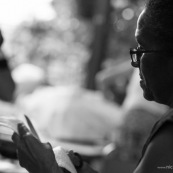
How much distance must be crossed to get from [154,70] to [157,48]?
0.08 m

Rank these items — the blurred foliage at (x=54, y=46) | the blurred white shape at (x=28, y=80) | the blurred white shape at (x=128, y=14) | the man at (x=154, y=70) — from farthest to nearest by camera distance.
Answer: the blurred foliage at (x=54, y=46) → the blurred white shape at (x=128, y=14) → the blurred white shape at (x=28, y=80) → the man at (x=154, y=70)

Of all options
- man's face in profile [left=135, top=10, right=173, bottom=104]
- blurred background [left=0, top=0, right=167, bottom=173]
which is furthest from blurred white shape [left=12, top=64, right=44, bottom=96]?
man's face in profile [left=135, top=10, right=173, bottom=104]

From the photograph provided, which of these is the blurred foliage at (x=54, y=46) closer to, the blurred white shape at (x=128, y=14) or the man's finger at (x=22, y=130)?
the blurred white shape at (x=128, y=14)

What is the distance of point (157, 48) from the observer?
1.89 metres

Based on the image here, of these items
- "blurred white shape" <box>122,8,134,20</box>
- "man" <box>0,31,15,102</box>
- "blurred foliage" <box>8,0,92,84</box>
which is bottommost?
"blurred foliage" <box>8,0,92,84</box>

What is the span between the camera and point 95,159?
17.6ft

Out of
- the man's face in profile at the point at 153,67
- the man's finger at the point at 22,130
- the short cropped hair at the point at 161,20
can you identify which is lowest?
the man's finger at the point at 22,130

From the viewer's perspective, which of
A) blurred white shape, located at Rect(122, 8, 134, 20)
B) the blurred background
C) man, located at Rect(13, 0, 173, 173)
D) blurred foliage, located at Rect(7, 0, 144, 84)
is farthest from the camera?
blurred foliage, located at Rect(7, 0, 144, 84)

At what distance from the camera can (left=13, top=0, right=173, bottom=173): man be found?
1.74m

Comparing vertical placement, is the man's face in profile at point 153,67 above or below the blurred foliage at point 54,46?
above

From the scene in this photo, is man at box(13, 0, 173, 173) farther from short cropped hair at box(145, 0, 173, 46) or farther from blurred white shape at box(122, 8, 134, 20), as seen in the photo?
blurred white shape at box(122, 8, 134, 20)

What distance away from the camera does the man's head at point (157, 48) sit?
1860mm

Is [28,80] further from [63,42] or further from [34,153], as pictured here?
[63,42]

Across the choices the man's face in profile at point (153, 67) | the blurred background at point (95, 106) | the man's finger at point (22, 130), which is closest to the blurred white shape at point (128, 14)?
the blurred background at point (95, 106)
